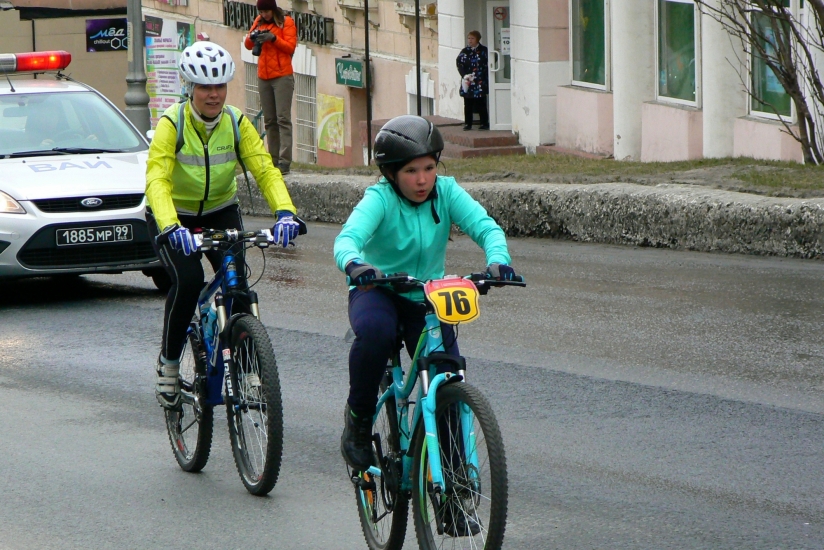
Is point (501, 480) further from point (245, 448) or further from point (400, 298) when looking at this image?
point (245, 448)

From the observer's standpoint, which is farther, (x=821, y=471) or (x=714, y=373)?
(x=714, y=373)

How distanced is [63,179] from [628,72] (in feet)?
42.6

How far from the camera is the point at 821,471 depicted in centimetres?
597

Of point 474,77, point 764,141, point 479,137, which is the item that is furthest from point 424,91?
point 764,141

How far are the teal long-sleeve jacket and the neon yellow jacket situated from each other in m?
1.19

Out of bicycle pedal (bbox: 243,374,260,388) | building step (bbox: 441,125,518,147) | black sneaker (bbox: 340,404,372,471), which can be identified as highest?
building step (bbox: 441,125,518,147)

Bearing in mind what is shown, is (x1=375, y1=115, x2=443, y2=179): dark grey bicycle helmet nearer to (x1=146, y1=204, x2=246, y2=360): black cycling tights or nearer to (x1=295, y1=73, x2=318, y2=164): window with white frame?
(x1=146, y1=204, x2=246, y2=360): black cycling tights

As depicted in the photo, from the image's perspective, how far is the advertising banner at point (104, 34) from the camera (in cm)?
3712

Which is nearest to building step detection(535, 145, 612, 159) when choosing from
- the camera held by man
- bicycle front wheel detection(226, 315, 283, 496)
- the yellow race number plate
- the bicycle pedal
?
the camera held by man

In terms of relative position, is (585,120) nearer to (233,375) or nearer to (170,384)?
(170,384)

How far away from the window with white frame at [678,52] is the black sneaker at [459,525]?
17.1 metres

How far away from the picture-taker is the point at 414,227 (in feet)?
16.3

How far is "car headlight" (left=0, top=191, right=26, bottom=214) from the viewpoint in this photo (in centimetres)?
1070

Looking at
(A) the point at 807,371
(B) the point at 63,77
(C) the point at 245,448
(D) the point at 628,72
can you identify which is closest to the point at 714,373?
(A) the point at 807,371
